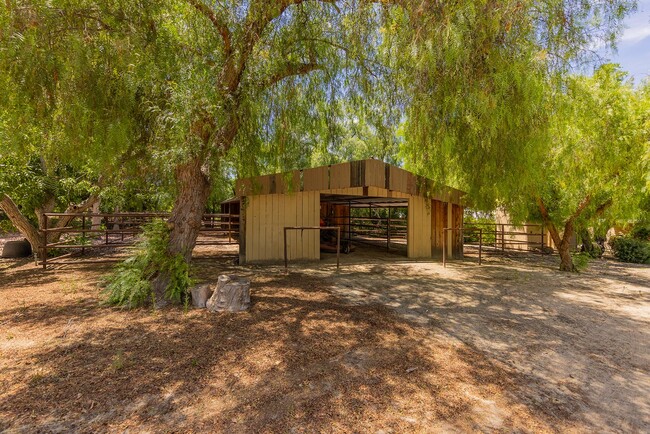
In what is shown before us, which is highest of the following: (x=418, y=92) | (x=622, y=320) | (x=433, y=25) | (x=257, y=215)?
(x=433, y=25)

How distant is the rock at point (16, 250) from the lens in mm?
8516

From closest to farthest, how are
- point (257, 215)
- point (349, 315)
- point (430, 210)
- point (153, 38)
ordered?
point (349, 315) < point (153, 38) < point (257, 215) < point (430, 210)

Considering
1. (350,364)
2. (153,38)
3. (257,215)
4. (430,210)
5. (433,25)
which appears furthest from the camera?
(430,210)

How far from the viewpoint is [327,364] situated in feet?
8.98

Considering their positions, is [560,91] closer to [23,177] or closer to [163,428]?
[163,428]

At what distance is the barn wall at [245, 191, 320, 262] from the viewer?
7.77 m

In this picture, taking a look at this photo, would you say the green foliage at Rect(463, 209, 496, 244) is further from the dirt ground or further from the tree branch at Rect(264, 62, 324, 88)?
the tree branch at Rect(264, 62, 324, 88)

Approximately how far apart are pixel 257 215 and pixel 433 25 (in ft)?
18.1

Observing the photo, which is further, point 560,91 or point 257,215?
point 257,215

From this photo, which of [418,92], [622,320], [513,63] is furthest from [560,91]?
[622,320]

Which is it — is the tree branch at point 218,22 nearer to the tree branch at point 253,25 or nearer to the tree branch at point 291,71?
the tree branch at point 253,25

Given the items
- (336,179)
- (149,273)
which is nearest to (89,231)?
(149,273)

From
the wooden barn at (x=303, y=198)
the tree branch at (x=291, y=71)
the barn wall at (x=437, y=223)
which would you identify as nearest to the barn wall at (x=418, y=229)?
the wooden barn at (x=303, y=198)

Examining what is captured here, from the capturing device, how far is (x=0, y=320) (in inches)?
144
